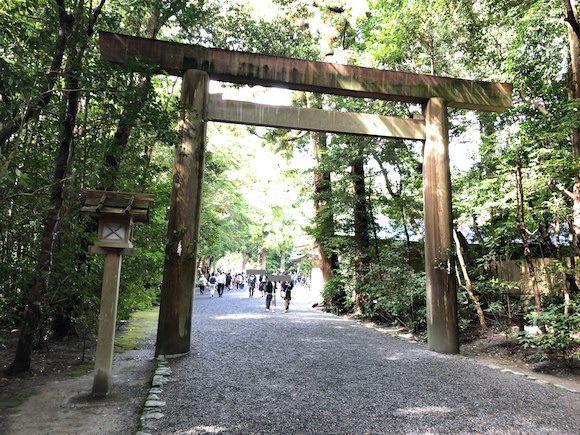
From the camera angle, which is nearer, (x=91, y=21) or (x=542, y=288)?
(x=91, y=21)

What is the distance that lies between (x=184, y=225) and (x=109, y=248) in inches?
75.5

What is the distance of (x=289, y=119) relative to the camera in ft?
24.0

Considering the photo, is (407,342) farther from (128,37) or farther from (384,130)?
(128,37)

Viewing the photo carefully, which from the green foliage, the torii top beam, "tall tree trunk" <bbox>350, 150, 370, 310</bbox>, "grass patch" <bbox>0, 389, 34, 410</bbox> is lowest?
"grass patch" <bbox>0, 389, 34, 410</bbox>

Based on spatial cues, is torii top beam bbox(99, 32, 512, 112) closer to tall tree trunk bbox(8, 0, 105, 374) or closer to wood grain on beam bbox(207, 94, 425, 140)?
wood grain on beam bbox(207, 94, 425, 140)

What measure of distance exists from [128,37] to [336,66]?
12.0 feet

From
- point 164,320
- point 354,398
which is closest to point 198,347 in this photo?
point 164,320

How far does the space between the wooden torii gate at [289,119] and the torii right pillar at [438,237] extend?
18 millimetres

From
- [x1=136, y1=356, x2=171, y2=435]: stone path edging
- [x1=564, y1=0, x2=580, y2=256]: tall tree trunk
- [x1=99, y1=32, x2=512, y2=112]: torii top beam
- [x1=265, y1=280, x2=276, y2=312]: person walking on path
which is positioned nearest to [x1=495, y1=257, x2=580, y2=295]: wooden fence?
[x1=564, y1=0, x2=580, y2=256]: tall tree trunk

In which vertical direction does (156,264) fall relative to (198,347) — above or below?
above

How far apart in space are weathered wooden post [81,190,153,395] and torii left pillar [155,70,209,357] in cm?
164

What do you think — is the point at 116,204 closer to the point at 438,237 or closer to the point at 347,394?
the point at 347,394

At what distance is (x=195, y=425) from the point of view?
11.6 feet

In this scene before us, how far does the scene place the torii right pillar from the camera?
7.36 meters
